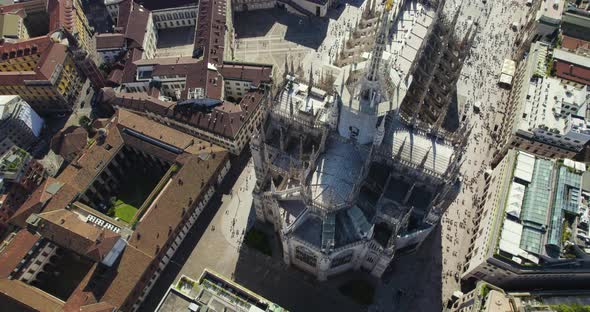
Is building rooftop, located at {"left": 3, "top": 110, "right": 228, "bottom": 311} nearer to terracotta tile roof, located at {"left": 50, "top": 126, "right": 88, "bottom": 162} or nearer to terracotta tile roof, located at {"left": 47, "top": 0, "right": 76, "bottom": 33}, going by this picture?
terracotta tile roof, located at {"left": 50, "top": 126, "right": 88, "bottom": 162}

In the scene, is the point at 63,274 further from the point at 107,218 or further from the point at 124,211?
the point at 124,211

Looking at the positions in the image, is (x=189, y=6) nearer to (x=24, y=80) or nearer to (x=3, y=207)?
(x=24, y=80)

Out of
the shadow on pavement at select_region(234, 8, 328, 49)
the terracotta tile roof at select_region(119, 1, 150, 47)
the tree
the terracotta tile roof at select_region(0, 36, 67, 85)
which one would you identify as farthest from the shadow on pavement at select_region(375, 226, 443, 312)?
the terracotta tile roof at select_region(0, 36, 67, 85)

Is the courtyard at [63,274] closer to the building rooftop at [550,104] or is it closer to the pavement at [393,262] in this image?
the pavement at [393,262]

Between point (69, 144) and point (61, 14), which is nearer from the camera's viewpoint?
point (69, 144)

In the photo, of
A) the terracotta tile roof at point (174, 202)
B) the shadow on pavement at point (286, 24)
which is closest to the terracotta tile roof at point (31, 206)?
the terracotta tile roof at point (174, 202)

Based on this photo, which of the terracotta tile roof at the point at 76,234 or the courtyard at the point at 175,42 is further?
the courtyard at the point at 175,42

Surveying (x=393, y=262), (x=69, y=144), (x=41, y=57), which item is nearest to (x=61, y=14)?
(x=41, y=57)
